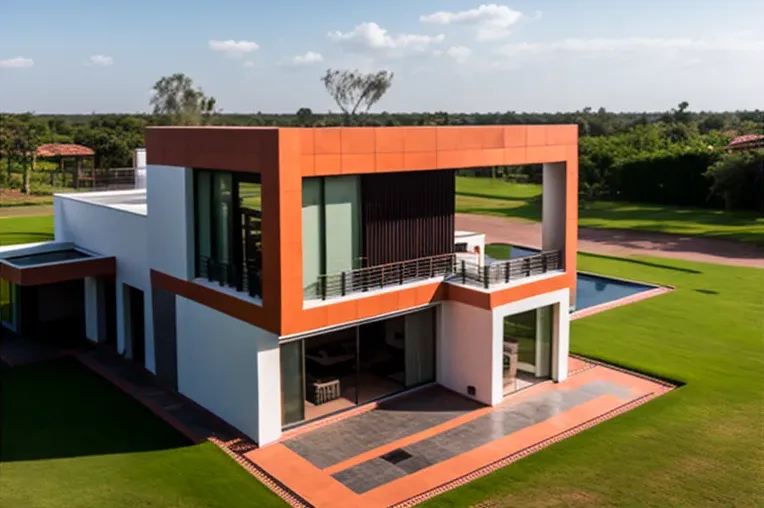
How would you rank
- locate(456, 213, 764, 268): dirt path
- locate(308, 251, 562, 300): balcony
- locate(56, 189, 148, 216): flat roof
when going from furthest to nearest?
locate(456, 213, 764, 268): dirt path
locate(56, 189, 148, 216): flat roof
locate(308, 251, 562, 300): balcony

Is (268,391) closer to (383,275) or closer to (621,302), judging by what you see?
(383,275)

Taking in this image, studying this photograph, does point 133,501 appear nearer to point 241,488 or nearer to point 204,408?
point 241,488

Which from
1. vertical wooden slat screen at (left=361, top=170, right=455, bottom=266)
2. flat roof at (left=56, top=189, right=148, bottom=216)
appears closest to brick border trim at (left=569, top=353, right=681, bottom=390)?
vertical wooden slat screen at (left=361, top=170, right=455, bottom=266)

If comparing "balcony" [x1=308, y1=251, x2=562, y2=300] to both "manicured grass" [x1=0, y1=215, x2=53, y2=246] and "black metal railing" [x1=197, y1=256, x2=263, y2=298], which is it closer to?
"black metal railing" [x1=197, y1=256, x2=263, y2=298]

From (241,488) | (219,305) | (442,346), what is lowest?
(241,488)

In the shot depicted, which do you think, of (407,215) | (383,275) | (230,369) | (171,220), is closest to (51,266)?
(171,220)

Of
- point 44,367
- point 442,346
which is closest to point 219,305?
point 442,346

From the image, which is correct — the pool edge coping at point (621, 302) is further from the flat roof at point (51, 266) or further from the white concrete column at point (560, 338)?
the flat roof at point (51, 266)
